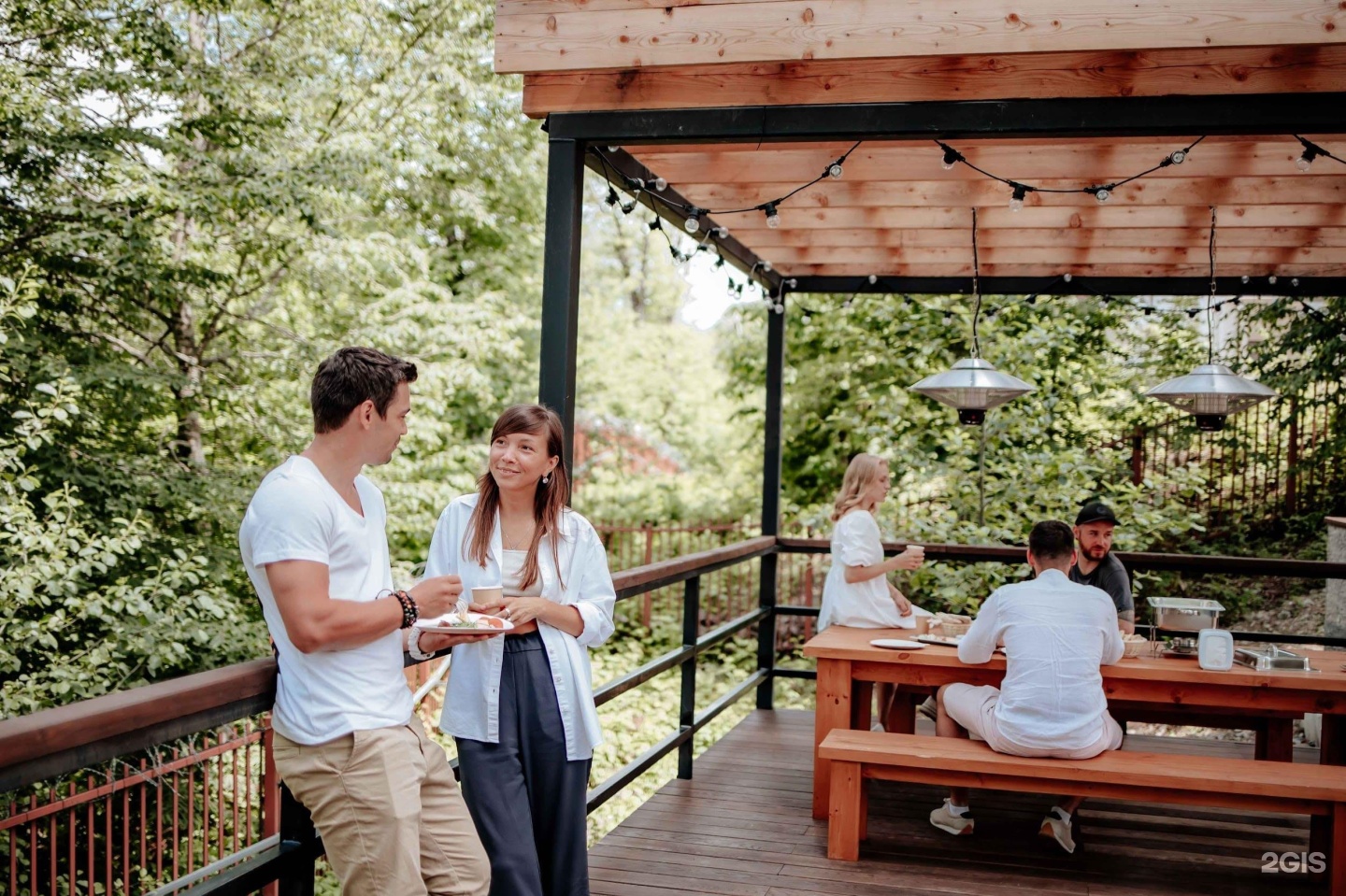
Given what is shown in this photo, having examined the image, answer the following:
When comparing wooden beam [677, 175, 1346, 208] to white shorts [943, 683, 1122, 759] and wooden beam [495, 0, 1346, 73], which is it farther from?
white shorts [943, 683, 1122, 759]

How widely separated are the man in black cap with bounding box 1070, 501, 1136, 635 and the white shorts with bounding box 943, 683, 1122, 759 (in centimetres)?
87

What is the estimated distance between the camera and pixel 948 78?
3.60m

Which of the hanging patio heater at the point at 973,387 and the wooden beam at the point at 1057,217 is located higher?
the wooden beam at the point at 1057,217

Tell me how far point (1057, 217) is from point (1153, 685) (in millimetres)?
2169

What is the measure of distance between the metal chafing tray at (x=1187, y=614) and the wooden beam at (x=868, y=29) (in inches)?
89.4

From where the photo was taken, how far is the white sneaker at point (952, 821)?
4477 mm

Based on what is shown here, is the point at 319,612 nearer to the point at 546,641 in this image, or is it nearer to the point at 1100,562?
the point at 546,641

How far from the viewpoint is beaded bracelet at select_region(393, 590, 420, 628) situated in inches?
83.8

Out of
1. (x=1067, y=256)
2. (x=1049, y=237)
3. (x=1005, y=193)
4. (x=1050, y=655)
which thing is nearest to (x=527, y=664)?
(x=1050, y=655)

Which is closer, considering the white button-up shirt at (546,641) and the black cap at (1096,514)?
the white button-up shirt at (546,641)

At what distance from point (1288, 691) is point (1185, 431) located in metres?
6.50

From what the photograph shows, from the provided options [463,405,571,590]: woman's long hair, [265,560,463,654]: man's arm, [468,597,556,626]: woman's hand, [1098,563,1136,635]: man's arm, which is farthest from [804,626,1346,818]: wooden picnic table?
[265,560,463,654]: man's arm

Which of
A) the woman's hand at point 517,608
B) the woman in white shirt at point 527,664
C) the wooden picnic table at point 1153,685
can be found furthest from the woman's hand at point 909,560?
the woman's hand at point 517,608

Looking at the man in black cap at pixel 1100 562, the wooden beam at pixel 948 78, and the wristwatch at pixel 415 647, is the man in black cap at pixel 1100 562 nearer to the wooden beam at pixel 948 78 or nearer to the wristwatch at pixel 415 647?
the wooden beam at pixel 948 78
